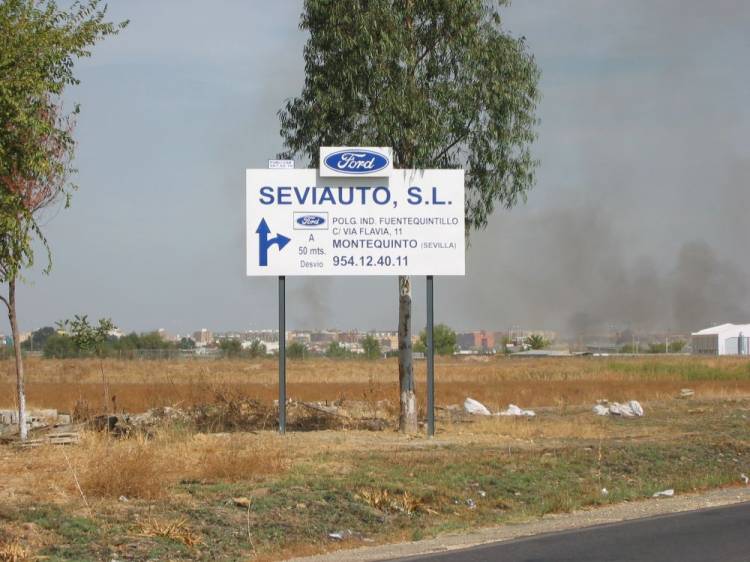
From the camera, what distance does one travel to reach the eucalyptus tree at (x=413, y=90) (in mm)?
22547

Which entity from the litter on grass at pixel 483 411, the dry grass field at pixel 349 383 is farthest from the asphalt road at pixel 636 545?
the litter on grass at pixel 483 411

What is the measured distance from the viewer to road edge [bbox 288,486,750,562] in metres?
11.8

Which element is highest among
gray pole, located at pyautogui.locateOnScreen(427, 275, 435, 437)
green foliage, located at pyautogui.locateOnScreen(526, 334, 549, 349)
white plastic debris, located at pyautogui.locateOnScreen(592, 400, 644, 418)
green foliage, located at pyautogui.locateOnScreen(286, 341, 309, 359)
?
gray pole, located at pyautogui.locateOnScreen(427, 275, 435, 437)

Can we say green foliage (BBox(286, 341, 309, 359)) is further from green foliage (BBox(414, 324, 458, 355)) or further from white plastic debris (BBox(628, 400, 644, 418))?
white plastic debris (BBox(628, 400, 644, 418))

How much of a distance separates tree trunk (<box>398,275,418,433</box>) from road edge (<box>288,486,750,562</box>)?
780 centimetres

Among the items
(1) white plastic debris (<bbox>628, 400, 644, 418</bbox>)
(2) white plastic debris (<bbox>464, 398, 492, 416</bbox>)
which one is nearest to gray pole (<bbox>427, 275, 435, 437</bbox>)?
(2) white plastic debris (<bbox>464, 398, 492, 416</bbox>)

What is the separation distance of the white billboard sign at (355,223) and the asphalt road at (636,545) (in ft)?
32.7

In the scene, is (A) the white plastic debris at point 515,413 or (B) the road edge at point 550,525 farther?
(A) the white plastic debris at point 515,413

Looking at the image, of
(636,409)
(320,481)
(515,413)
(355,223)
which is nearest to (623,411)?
(636,409)

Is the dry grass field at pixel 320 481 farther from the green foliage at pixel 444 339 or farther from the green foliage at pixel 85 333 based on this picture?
the green foliage at pixel 444 339

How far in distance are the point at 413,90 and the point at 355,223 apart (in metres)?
3.07

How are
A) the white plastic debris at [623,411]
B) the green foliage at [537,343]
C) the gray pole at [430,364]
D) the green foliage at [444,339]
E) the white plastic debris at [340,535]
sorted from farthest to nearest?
the green foliage at [537,343] < the green foliage at [444,339] < the white plastic debris at [623,411] < the gray pole at [430,364] < the white plastic debris at [340,535]

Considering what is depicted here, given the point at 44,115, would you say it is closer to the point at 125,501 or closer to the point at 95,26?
the point at 95,26

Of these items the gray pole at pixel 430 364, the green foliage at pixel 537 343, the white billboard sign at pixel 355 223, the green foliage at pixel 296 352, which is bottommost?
the green foliage at pixel 537 343
